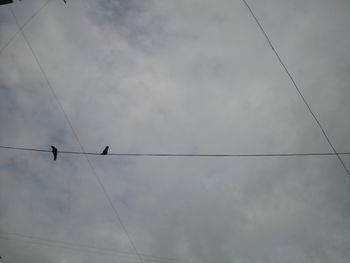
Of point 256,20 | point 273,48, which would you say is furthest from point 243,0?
point 273,48

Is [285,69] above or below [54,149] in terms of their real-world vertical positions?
above

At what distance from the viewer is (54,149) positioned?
38.3 feet

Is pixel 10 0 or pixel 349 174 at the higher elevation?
pixel 10 0

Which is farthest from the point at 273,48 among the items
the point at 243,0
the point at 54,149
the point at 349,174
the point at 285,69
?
the point at 54,149

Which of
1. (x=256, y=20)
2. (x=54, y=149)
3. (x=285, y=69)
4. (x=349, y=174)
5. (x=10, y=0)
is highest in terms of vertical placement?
(x=10, y=0)

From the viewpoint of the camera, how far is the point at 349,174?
8422 mm

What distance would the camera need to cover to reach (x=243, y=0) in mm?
8461

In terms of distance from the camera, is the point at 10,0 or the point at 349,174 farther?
the point at 10,0

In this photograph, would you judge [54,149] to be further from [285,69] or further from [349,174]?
[349,174]

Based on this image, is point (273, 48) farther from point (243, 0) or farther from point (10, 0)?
point (10, 0)

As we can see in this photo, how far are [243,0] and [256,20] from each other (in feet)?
2.70

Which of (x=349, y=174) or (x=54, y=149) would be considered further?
(x=54, y=149)

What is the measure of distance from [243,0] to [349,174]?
6.97 m

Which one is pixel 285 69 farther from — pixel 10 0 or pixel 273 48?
pixel 10 0
